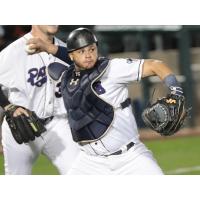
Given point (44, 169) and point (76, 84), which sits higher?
point (76, 84)

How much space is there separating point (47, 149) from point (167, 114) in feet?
4.79

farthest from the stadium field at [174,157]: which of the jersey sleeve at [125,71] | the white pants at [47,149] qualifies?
the jersey sleeve at [125,71]

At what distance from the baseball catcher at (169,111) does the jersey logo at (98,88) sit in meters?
0.36

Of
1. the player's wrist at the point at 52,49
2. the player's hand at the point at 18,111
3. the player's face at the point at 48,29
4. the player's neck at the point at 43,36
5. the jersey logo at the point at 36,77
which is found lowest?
the player's hand at the point at 18,111

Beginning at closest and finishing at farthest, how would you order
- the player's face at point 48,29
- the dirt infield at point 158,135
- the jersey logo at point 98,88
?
the jersey logo at point 98,88 → the player's face at point 48,29 → the dirt infield at point 158,135

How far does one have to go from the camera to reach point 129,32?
12578 mm

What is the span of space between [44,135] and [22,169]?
13.7 inches

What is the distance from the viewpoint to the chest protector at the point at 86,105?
5098 mm

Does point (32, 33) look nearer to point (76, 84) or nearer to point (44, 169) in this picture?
point (76, 84)

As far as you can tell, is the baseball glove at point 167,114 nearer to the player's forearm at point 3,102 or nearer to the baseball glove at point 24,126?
the baseball glove at point 24,126

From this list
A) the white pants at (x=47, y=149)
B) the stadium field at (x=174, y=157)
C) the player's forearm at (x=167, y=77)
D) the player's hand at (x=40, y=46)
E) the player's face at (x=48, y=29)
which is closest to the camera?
the player's forearm at (x=167, y=77)

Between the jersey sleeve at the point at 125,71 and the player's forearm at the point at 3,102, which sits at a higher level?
the jersey sleeve at the point at 125,71
